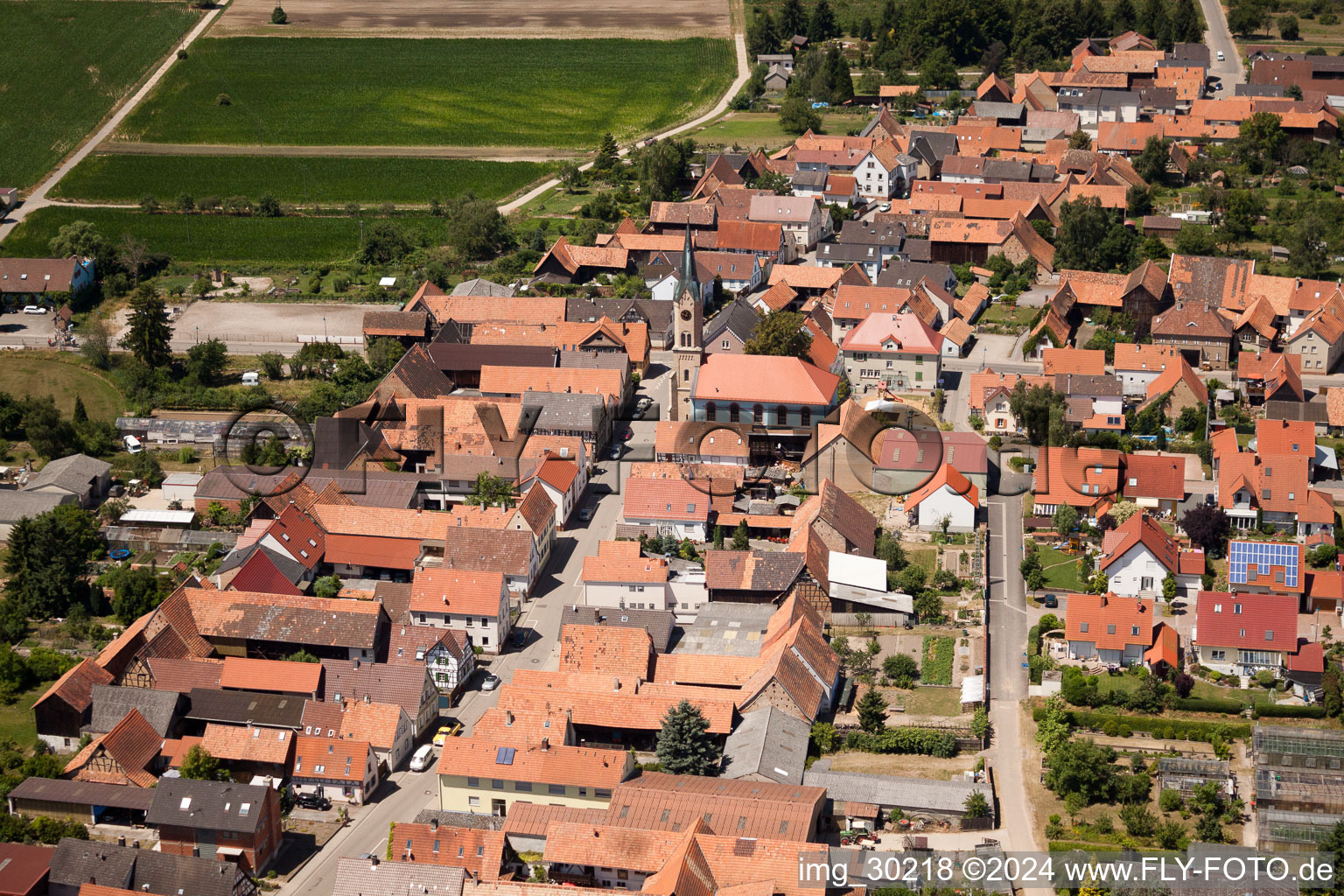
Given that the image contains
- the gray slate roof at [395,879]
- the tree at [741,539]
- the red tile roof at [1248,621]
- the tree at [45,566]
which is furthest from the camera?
the tree at [741,539]

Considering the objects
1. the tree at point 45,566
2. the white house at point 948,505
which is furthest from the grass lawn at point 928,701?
the tree at point 45,566

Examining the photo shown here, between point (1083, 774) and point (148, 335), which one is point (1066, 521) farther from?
point (148, 335)

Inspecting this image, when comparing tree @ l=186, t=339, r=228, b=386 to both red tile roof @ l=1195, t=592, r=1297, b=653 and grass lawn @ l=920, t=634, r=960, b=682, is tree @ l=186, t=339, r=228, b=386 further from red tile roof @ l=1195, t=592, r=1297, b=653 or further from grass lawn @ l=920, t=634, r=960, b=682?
red tile roof @ l=1195, t=592, r=1297, b=653

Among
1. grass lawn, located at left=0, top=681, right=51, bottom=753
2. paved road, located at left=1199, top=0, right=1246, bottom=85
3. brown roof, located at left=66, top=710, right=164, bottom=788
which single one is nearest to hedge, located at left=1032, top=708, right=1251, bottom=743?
brown roof, located at left=66, top=710, right=164, bottom=788

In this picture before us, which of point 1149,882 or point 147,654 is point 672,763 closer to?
point 1149,882

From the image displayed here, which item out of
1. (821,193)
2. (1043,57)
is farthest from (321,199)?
(1043,57)

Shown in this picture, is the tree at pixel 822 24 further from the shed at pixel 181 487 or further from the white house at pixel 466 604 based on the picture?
the white house at pixel 466 604
